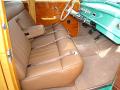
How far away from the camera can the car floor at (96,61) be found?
200cm

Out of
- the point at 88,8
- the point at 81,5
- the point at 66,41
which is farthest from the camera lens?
the point at 81,5

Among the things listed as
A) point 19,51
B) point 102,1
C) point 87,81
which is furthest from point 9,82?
point 102,1

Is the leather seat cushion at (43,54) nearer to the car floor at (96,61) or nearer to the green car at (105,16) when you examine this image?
the car floor at (96,61)

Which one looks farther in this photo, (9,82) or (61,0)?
(61,0)

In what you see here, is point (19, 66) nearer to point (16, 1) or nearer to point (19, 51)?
point (19, 51)

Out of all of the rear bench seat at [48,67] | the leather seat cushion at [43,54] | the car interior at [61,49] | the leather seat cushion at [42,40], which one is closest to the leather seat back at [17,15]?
the car interior at [61,49]

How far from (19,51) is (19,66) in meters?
0.26

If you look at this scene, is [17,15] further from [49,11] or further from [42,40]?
[49,11]

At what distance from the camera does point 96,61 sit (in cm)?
253

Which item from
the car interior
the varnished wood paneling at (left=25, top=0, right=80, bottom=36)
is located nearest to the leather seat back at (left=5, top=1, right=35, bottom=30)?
the car interior

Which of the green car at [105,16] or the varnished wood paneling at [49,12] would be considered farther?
the varnished wood paneling at [49,12]

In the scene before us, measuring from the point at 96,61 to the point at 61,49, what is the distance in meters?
0.90

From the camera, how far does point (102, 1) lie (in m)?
2.79

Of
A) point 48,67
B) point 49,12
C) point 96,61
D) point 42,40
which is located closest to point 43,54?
point 48,67
